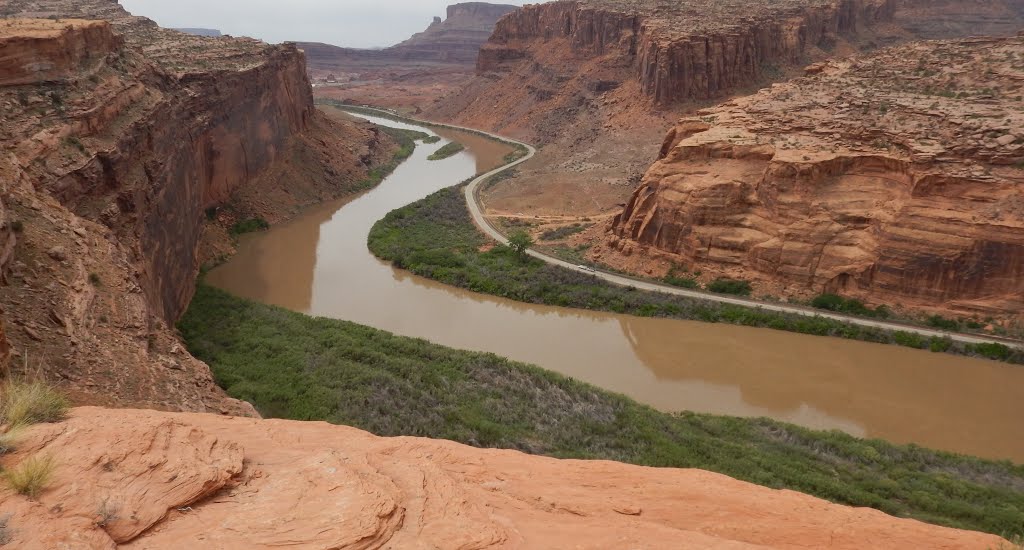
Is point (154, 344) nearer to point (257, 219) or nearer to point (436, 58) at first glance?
point (257, 219)

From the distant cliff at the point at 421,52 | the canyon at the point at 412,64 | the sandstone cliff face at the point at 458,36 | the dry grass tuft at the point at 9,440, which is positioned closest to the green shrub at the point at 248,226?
the dry grass tuft at the point at 9,440

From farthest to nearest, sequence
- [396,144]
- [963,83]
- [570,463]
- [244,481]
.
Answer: [396,144]
[963,83]
[570,463]
[244,481]

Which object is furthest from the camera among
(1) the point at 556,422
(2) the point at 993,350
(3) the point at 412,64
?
(3) the point at 412,64

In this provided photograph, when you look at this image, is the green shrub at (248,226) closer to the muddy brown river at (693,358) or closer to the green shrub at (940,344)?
the muddy brown river at (693,358)

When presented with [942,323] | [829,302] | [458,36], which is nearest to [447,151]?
[829,302]

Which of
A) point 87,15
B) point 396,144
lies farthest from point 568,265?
point 396,144

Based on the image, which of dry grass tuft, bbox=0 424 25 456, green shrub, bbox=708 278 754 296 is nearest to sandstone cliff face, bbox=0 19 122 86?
dry grass tuft, bbox=0 424 25 456

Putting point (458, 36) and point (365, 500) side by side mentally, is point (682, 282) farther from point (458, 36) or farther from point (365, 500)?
point (458, 36)
